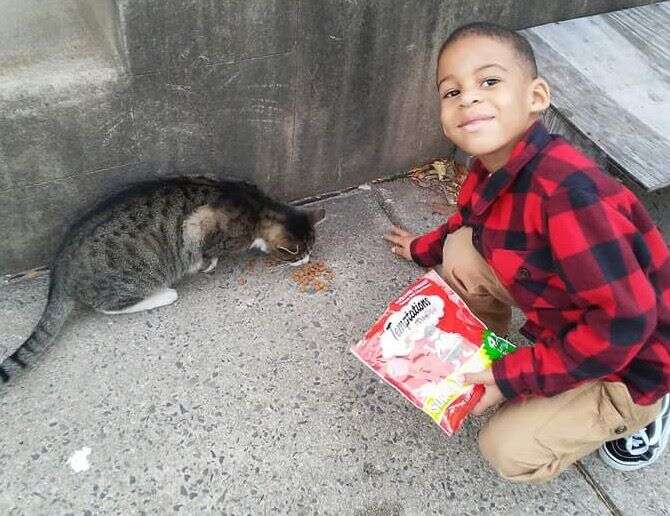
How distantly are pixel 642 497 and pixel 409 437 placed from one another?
849 mm

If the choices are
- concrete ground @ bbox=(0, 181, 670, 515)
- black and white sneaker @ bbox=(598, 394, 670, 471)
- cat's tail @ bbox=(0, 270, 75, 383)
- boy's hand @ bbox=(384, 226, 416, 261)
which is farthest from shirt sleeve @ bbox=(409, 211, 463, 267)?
cat's tail @ bbox=(0, 270, 75, 383)

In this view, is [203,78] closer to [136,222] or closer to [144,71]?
[144,71]

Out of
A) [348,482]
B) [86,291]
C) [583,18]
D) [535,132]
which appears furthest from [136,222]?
[583,18]

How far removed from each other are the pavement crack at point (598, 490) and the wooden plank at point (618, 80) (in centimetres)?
116

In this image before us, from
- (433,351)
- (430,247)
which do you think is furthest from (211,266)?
(433,351)

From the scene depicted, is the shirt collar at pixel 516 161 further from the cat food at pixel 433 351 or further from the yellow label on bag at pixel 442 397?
the yellow label on bag at pixel 442 397

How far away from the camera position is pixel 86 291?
2432mm

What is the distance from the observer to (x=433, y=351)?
6.40ft

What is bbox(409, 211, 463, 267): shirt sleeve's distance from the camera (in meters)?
2.58

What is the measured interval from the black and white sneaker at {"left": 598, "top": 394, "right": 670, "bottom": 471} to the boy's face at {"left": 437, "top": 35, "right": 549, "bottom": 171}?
46.4 inches

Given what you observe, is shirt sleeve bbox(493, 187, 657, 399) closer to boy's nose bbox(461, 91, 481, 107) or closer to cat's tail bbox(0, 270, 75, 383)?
boy's nose bbox(461, 91, 481, 107)

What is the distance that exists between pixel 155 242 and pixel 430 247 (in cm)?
118

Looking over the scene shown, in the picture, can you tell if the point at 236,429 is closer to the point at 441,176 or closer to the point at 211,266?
the point at 211,266

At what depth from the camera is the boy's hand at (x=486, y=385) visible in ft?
6.24
